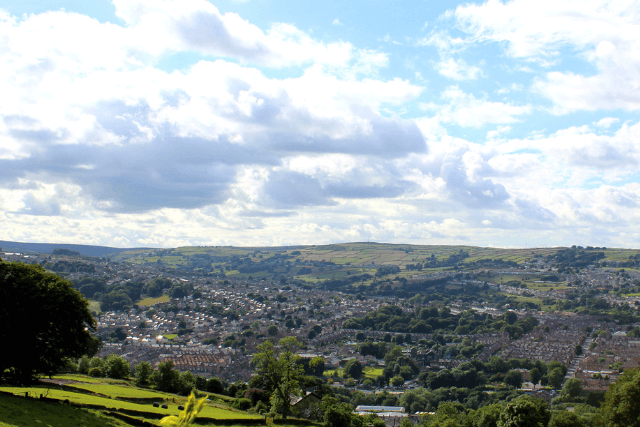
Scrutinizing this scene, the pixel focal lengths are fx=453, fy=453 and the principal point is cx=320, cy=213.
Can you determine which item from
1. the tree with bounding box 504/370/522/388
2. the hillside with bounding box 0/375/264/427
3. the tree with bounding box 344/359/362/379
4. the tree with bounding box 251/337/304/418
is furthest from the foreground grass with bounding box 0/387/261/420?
the tree with bounding box 504/370/522/388

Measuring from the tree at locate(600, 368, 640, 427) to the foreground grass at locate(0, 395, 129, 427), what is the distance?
3384cm

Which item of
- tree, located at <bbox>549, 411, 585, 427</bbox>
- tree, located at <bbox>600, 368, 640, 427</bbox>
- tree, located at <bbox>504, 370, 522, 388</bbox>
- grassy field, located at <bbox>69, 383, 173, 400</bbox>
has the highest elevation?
tree, located at <bbox>600, 368, 640, 427</bbox>

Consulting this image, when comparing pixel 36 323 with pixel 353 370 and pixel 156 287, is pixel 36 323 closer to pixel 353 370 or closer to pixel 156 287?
pixel 353 370

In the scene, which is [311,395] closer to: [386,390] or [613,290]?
[386,390]

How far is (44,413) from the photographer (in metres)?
23.4

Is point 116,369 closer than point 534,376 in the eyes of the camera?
Yes

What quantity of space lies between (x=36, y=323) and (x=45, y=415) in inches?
278

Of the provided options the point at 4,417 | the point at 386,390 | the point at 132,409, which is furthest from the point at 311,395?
→ the point at 386,390

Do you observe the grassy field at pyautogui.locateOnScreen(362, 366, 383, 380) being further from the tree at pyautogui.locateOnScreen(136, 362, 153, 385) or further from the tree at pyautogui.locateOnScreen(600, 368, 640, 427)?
the tree at pyautogui.locateOnScreen(600, 368, 640, 427)

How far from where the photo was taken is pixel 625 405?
3291 cm

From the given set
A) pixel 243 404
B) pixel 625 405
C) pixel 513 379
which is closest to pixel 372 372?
pixel 513 379

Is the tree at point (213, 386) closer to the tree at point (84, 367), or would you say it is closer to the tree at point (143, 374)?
the tree at point (143, 374)

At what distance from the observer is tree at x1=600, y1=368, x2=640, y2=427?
32500mm

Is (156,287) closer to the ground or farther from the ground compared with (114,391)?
closer to the ground
